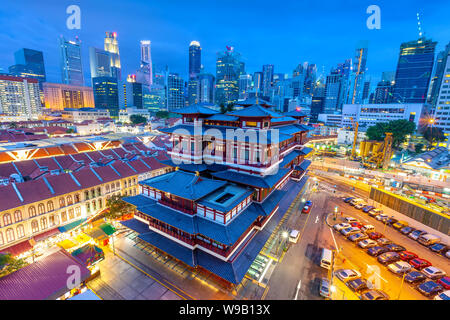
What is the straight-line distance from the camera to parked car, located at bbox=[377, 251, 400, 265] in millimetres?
26250

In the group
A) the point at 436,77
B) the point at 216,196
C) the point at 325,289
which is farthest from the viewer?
the point at 436,77

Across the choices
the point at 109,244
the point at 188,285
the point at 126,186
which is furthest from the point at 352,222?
the point at 126,186

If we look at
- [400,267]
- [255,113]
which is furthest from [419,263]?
[255,113]

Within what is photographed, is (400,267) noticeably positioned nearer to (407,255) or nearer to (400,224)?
(407,255)

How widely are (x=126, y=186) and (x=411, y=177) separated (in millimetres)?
62618

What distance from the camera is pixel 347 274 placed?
23609 mm

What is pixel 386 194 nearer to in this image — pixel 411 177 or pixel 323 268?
pixel 411 177

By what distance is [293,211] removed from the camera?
127 feet

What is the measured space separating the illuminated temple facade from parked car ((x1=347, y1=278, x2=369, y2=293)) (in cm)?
1013

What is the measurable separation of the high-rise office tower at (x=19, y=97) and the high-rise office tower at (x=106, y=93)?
41552mm

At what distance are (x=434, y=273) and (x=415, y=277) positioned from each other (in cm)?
295

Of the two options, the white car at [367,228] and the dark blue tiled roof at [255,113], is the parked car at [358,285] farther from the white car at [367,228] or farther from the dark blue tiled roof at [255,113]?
the dark blue tiled roof at [255,113]

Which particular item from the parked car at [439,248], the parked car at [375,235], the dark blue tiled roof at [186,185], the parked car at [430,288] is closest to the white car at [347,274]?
the parked car at [430,288]

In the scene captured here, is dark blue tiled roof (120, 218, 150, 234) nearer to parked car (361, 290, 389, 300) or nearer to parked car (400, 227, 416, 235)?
parked car (361, 290, 389, 300)
